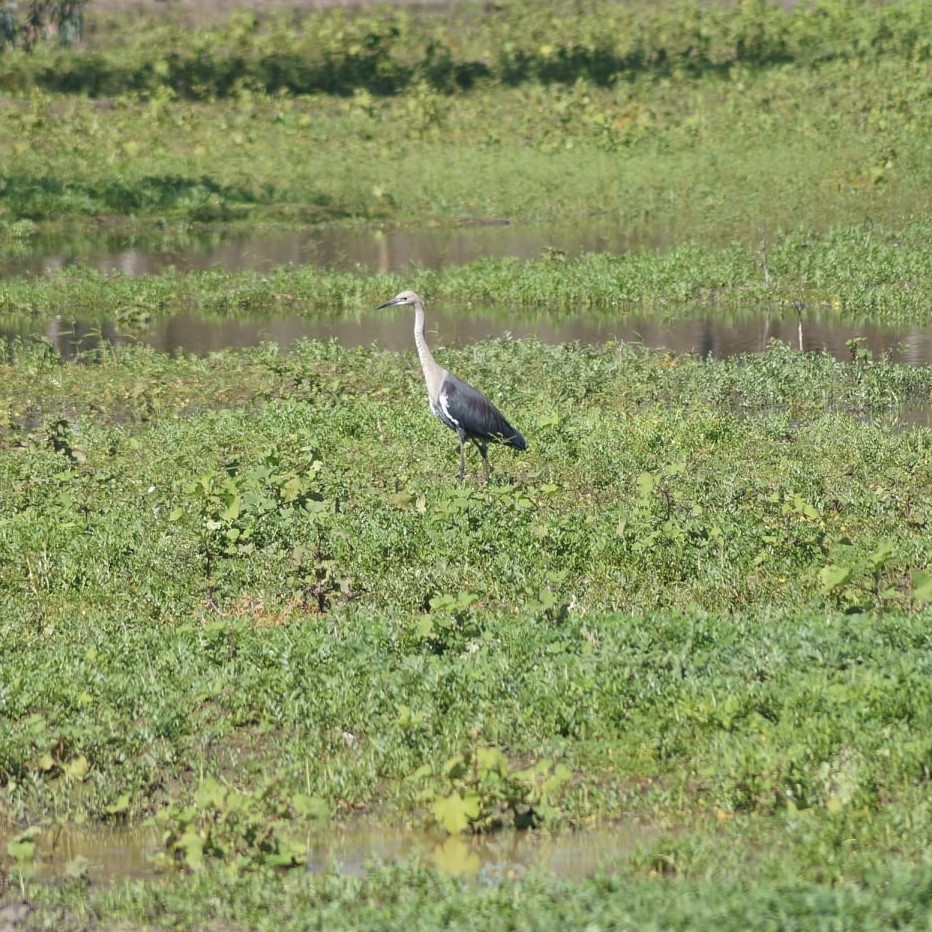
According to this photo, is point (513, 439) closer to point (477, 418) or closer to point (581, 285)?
point (477, 418)

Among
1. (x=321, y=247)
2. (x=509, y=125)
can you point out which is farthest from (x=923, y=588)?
(x=509, y=125)

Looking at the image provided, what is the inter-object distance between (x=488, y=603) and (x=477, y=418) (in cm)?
292

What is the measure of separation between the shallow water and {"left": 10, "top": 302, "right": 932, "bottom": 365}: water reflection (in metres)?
10.8

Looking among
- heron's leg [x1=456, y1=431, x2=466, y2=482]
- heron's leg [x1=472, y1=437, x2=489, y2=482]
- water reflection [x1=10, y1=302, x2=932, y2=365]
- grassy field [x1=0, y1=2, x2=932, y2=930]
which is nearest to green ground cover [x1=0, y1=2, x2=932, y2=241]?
grassy field [x1=0, y1=2, x2=932, y2=930]

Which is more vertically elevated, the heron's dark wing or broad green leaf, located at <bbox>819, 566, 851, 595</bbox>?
broad green leaf, located at <bbox>819, 566, 851, 595</bbox>

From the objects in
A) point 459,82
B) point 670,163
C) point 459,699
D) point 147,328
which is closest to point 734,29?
point 459,82

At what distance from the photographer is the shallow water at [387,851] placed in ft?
21.3

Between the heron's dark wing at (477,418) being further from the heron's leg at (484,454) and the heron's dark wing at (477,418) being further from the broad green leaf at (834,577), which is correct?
the broad green leaf at (834,577)

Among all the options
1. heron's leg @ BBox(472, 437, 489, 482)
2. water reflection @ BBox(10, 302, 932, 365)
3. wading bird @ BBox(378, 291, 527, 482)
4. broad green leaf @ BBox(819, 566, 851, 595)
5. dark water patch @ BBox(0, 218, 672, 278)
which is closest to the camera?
broad green leaf @ BBox(819, 566, 851, 595)

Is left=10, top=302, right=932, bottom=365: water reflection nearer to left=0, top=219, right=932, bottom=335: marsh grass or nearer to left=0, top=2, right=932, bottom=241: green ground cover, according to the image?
left=0, top=219, right=932, bottom=335: marsh grass

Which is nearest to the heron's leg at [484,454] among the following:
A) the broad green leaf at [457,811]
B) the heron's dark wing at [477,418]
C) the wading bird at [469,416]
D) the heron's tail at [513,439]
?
the wading bird at [469,416]

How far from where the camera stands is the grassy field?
6383 millimetres

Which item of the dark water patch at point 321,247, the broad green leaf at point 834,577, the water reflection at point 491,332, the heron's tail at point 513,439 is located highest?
the broad green leaf at point 834,577

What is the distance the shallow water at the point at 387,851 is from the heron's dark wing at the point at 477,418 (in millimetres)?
5438
